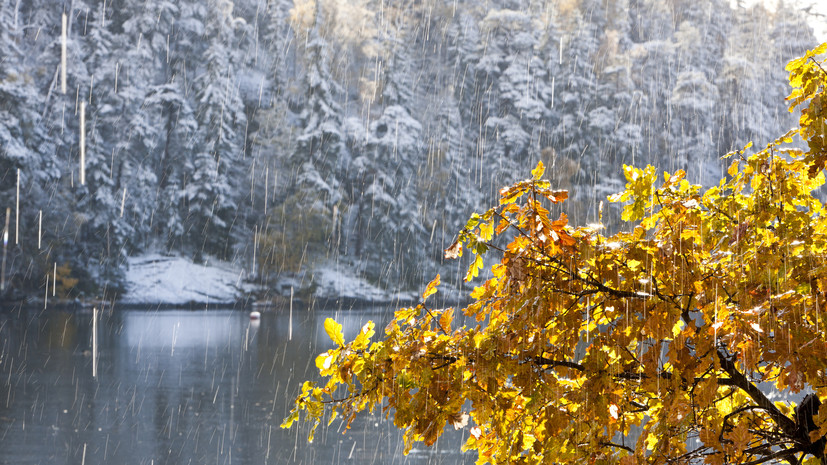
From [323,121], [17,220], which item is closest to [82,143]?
[17,220]

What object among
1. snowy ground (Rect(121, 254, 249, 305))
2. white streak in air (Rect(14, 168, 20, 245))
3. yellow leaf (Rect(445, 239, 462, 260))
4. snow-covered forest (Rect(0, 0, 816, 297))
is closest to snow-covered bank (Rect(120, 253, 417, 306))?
snowy ground (Rect(121, 254, 249, 305))

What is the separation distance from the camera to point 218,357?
972 inches

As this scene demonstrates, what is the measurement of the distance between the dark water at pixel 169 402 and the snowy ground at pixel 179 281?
420 inches

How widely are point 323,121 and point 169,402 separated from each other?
31.9m

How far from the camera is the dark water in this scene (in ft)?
48.5

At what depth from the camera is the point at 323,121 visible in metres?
49.2

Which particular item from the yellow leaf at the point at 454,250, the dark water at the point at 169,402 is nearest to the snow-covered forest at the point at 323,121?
the dark water at the point at 169,402

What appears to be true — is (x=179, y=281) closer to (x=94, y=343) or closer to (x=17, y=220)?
(x=17, y=220)

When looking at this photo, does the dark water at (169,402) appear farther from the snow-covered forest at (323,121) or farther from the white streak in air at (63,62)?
the white streak in air at (63,62)

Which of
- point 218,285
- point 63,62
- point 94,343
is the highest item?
point 63,62

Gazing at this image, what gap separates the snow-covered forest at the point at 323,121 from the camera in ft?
141

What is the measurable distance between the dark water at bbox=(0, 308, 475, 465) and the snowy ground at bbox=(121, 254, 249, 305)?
1068 centimetres

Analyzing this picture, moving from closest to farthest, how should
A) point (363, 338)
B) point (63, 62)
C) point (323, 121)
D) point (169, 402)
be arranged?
point (363, 338) < point (169, 402) < point (63, 62) < point (323, 121)

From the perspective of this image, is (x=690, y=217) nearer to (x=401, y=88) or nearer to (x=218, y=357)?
(x=218, y=357)
